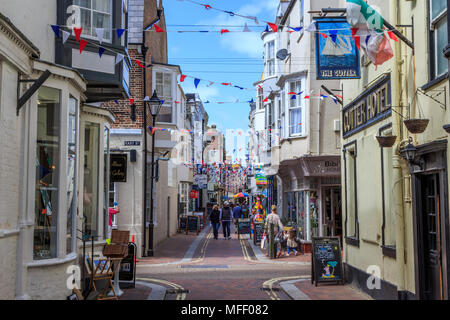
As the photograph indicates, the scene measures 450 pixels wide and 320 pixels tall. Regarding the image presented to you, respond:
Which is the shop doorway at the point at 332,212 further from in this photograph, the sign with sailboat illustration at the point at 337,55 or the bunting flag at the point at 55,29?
the bunting flag at the point at 55,29

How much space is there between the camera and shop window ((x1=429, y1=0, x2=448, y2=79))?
7.71 m

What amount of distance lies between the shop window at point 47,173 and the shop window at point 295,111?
12291 mm

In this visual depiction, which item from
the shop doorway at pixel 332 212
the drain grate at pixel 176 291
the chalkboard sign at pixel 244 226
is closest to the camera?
the drain grate at pixel 176 291

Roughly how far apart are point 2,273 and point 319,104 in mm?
14036

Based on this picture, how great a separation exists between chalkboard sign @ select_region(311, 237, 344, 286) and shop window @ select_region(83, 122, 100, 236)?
507cm

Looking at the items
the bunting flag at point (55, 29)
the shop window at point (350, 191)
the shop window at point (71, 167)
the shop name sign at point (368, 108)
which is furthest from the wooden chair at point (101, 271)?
the shop name sign at point (368, 108)

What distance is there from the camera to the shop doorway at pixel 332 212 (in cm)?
1984

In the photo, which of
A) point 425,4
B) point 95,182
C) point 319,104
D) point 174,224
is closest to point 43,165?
point 95,182

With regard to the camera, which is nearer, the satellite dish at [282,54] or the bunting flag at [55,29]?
the bunting flag at [55,29]

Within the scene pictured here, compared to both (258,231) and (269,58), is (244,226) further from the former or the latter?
(269,58)

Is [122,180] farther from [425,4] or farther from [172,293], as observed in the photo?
[425,4]

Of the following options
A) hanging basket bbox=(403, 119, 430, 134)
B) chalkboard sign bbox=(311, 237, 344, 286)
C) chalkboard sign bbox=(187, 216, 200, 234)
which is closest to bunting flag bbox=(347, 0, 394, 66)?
hanging basket bbox=(403, 119, 430, 134)

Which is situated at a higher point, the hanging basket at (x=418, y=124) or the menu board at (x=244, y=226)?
the hanging basket at (x=418, y=124)

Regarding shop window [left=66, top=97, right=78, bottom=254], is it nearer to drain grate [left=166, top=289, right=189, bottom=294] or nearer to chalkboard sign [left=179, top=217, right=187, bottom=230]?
drain grate [left=166, top=289, right=189, bottom=294]
